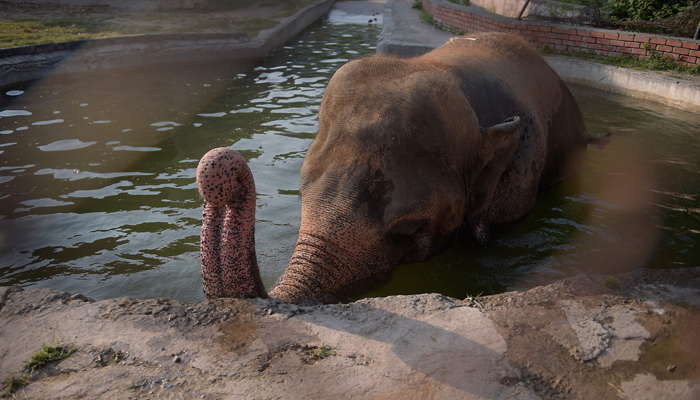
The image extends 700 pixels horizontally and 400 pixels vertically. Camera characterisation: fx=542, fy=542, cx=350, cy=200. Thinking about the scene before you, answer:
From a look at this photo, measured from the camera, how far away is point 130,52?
460 inches

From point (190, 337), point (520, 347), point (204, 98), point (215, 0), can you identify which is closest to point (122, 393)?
point (190, 337)

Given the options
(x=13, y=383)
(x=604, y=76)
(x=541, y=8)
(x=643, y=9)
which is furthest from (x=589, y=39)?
(x=13, y=383)

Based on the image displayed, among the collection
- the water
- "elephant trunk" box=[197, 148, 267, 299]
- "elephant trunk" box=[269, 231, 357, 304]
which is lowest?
the water

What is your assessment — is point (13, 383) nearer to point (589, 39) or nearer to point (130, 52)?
point (130, 52)

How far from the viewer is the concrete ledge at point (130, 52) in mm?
10062

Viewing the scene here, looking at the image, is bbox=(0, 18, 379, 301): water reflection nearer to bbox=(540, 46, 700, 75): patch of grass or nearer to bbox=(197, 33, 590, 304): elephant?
bbox=(197, 33, 590, 304): elephant

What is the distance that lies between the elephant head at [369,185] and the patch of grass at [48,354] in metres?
0.73

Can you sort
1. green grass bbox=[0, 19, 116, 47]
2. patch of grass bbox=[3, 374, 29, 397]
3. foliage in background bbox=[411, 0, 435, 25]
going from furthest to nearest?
foliage in background bbox=[411, 0, 435, 25]
green grass bbox=[0, 19, 116, 47]
patch of grass bbox=[3, 374, 29, 397]

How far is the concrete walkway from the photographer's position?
359 inches

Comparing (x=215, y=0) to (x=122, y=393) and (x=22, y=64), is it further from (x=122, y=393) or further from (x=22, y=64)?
(x=122, y=393)

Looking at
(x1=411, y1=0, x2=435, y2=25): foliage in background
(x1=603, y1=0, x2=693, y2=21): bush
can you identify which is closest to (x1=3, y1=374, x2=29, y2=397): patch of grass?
(x1=603, y1=0, x2=693, y2=21): bush

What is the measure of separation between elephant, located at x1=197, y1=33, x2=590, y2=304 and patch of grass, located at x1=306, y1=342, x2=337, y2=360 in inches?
19.0

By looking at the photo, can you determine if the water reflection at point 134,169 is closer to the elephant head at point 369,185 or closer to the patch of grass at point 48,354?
the elephant head at point 369,185

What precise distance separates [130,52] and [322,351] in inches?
428
